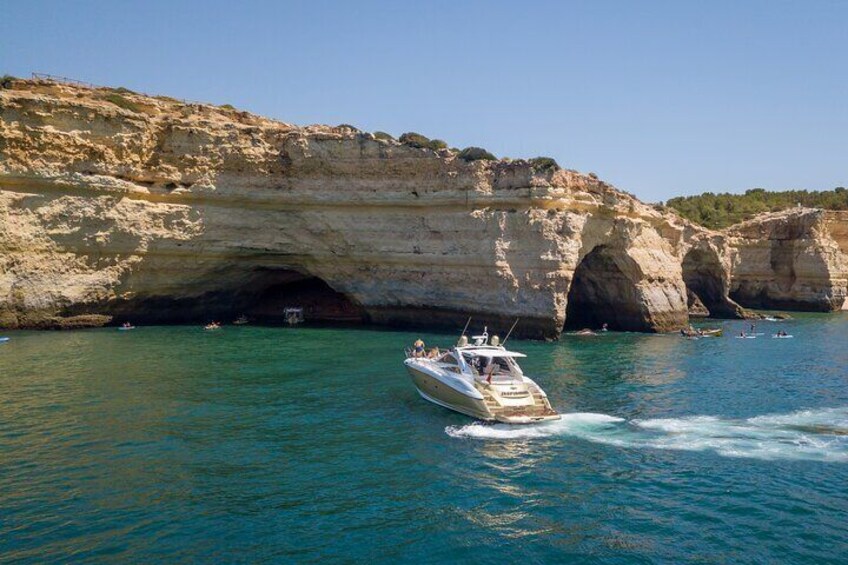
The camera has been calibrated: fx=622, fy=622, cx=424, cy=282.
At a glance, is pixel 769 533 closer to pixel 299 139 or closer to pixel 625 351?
pixel 625 351

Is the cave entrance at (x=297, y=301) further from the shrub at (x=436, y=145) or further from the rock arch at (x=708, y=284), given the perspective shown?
the rock arch at (x=708, y=284)

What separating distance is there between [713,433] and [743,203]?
77319 mm

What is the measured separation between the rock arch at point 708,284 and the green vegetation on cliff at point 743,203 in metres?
14.4

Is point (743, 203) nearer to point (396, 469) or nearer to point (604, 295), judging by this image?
point (604, 295)

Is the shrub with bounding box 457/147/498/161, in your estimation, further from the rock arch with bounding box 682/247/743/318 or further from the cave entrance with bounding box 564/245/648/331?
the rock arch with bounding box 682/247/743/318

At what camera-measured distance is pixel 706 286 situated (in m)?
54.3

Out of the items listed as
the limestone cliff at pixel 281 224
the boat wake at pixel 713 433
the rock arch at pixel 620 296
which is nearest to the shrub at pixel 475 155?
the limestone cliff at pixel 281 224

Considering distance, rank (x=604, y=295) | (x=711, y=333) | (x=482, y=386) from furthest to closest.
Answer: (x=604, y=295)
(x=711, y=333)
(x=482, y=386)

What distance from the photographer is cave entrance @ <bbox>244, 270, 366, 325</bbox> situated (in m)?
42.7

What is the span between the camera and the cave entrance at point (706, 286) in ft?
168

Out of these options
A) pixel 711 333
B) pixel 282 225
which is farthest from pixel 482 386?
pixel 711 333

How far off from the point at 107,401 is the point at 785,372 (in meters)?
25.0

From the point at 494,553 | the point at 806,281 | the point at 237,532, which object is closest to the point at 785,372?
the point at 494,553

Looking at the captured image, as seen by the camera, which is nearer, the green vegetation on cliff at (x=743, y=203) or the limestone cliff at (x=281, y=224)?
the limestone cliff at (x=281, y=224)
